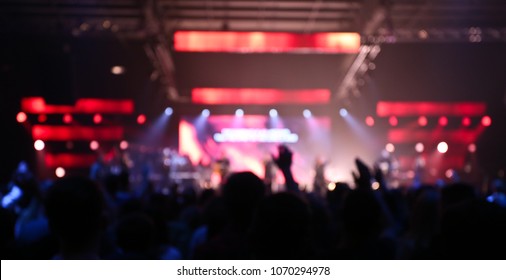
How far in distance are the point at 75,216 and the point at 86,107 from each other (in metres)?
15.9

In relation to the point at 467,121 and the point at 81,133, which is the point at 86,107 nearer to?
the point at 81,133

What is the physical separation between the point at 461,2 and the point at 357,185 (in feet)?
31.7

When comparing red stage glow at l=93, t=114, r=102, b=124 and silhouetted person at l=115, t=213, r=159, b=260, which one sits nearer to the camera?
silhouetted person at l=115, t=213, r=159, b=260

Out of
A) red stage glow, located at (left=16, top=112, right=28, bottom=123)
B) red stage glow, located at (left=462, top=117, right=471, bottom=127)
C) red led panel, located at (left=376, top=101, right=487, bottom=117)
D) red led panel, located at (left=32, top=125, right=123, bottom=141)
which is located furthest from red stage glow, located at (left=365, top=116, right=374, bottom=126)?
red stage glow, located at (left=16, top=112, right=28, bottom=123)

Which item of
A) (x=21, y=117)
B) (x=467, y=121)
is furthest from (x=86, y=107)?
(x=467, y=121)

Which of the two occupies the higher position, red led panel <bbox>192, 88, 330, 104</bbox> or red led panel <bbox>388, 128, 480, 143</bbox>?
red led panel <bbox>192, 88, 330, 104</bbox>

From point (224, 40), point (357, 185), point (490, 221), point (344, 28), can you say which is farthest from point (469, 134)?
point (490, 221)

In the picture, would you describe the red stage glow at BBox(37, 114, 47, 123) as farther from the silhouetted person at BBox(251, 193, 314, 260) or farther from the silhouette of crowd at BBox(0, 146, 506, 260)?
the silhouetted person at BBox(251, 193, 314, 260)

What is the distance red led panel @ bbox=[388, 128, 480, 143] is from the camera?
17.3 metres

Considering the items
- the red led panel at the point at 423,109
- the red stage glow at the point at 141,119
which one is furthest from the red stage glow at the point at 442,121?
the red stage glow at the point at 141,119

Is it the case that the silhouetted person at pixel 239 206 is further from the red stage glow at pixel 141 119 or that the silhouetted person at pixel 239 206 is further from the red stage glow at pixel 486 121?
the red stage glow at pixel 486 121
